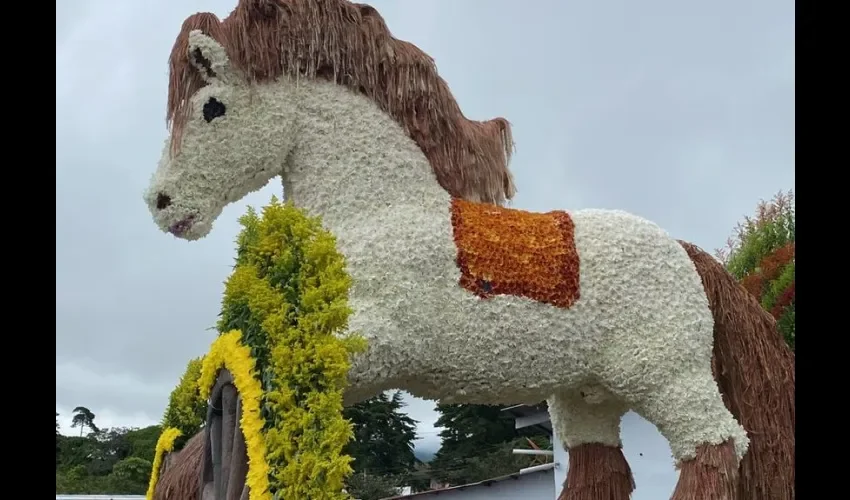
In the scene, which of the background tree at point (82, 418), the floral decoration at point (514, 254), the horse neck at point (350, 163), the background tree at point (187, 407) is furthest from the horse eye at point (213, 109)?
the background tree at point (82, 418)

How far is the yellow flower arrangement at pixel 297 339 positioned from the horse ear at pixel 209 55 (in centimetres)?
45

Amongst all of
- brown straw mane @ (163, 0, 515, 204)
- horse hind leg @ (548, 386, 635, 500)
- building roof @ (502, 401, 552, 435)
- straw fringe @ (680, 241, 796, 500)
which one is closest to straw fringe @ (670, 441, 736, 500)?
straw fringe @ (680, 241, 796, 500)

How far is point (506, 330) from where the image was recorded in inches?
102

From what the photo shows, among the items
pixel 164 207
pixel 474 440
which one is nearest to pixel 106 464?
pixel 474 440

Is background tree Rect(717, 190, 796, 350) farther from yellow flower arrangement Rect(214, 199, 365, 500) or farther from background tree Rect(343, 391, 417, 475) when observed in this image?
background tree Rect(343, 391, 417, 475)

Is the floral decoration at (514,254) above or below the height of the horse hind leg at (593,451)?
above

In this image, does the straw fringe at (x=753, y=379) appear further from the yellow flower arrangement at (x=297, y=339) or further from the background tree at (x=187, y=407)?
the background tree at (x=187, y=407)

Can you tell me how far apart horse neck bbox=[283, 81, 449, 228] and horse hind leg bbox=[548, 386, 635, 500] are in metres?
1.08

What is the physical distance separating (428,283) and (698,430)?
40.2 inches

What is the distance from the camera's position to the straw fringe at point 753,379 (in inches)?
112

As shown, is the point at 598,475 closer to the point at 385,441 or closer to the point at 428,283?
the point at 428,283

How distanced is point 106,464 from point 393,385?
56.8 feet

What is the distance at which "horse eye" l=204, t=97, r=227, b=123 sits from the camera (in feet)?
8.58
